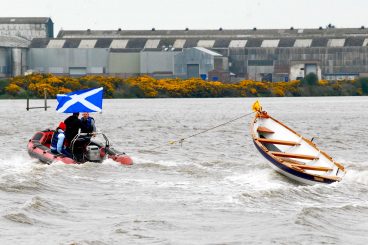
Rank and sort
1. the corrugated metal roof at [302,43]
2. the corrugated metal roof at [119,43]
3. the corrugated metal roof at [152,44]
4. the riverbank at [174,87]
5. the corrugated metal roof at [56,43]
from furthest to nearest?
the corrugated metal roof at [119,43] → the corrugated metal roof at [152,44] → the corrugated metal roof at [56,43] → the corrugated metal roof at [302,43] → the riverbank at [174,87]

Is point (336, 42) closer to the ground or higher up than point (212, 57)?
higher up

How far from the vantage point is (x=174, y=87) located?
161000mm

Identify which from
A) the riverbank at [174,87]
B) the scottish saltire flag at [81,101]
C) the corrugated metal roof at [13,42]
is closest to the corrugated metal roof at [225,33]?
the riverbank at [174,87]

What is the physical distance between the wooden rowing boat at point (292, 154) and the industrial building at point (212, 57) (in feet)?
406

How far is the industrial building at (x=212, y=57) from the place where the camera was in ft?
547

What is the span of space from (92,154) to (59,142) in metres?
1.27

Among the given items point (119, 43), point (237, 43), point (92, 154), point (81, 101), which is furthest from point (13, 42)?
point (92, 154)

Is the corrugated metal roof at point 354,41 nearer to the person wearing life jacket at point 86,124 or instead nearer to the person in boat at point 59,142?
the person wearing life jacket at point 86,124

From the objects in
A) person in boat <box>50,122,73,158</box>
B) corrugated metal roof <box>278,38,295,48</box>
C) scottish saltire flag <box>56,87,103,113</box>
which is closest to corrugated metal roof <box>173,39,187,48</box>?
corrugated metal roof <box>278,38,295,48</box>

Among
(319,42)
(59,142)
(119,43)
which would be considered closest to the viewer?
(59,142)

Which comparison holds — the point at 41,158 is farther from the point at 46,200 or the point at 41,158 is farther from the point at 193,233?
the point at 193,233

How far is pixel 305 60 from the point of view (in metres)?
167

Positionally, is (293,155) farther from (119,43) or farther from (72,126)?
(119,43)

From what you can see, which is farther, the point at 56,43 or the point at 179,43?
the point at 179,43
